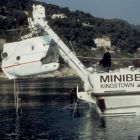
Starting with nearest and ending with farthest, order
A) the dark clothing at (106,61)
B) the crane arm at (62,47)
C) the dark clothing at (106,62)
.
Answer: the dark clothing at (106,62) < the dark clothing at (106,61) < the crane arm at (62,47)

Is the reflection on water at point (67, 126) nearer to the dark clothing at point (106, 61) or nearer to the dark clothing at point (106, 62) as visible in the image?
the dark clothing at point (106, 62)

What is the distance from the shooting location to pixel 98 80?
49.8 meters

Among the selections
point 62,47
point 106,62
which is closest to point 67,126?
point 106,62

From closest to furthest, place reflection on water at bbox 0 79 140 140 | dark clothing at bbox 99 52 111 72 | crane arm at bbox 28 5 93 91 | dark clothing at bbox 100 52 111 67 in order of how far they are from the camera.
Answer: reflection on water at bbox 0 79 140 140 → dark clothing at bbox 99 52 111 72 → dark clothing at bbox 100 52 111 67 → crane arm at bbox 28 5 93 91

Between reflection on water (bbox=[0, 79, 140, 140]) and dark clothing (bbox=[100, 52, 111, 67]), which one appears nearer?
reflection on water (bbox=[0, 79, 140, 140])

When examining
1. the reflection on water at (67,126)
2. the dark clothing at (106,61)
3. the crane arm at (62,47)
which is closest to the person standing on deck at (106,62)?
the dark clothing at (106,61)

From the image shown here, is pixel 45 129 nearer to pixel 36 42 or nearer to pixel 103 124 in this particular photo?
pixel 103 124

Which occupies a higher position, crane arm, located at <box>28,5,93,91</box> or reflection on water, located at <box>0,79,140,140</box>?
crane arm, located at <box>28,5,93,91</box>

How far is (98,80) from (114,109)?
2.54m

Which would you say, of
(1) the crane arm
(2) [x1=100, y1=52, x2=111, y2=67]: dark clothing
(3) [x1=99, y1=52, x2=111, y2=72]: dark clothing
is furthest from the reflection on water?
(2) [x1=100, y1=52, x2=111, y2=67]: dark clothing

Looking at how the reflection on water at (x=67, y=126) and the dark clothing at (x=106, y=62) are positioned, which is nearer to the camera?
the reflection on water at (x=67, y=126)

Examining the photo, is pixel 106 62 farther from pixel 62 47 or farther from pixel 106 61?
pixel 62 47

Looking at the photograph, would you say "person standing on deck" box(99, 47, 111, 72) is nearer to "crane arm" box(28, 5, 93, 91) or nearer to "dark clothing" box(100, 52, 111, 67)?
"dark clothing" box(100, 52, 111, 67)

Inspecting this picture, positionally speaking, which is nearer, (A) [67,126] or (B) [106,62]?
(A) [67,126]
